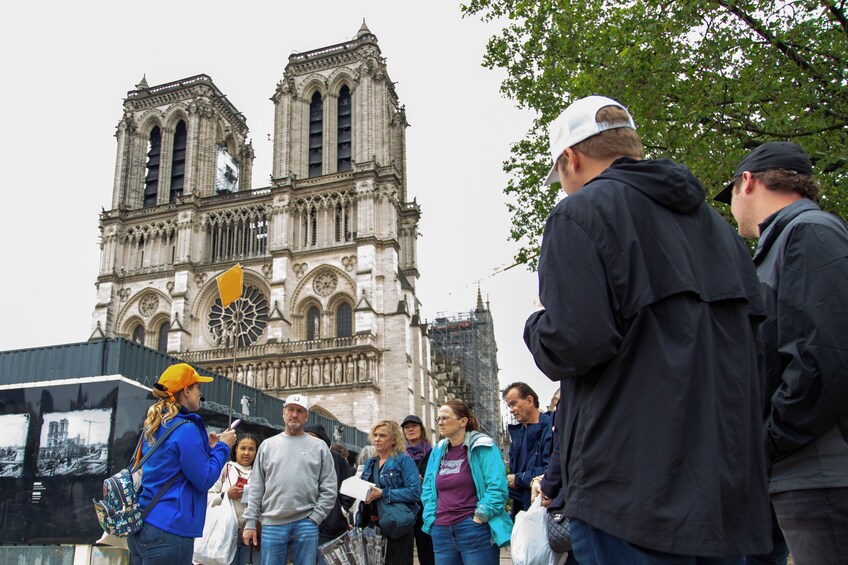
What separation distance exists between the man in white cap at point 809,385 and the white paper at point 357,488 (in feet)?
11.9

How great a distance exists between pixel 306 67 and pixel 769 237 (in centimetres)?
3731

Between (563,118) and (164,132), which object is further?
(164,132)

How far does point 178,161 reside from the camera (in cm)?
3972

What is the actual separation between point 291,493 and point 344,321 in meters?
27.9

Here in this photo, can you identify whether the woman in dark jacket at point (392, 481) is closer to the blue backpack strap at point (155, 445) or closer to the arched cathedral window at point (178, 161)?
the blue backpack strap at point (155, 445)

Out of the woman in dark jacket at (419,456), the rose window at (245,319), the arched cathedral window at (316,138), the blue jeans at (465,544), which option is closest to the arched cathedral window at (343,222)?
the arched cathedral window at (316,138)

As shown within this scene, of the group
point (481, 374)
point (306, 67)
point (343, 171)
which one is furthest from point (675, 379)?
point (481, 374)

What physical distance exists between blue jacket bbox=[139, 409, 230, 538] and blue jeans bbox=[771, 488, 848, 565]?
9.60 feet

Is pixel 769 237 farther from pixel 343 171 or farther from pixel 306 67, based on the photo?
pixel 306 67

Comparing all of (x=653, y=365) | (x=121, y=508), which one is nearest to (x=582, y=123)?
(x=653, y=365)

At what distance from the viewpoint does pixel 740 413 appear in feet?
5.62

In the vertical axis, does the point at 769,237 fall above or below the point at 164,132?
below

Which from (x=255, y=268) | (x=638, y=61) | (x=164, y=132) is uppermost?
(x=164, y=132)

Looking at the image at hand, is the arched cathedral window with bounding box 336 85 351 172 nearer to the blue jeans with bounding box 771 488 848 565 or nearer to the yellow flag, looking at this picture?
the yellow flag
